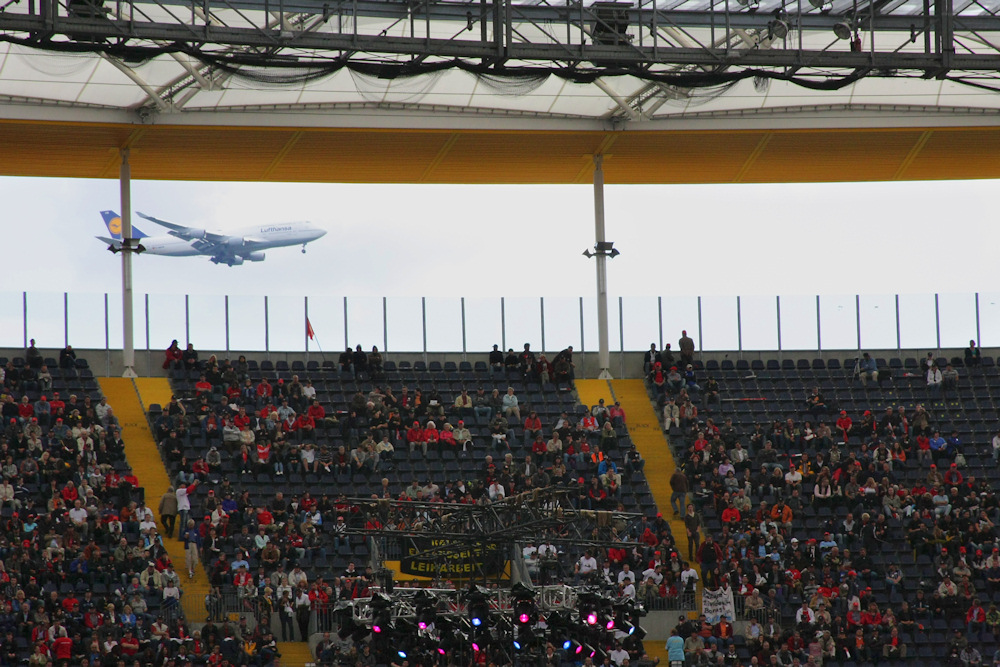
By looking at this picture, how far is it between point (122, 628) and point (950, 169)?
2714 centimetres

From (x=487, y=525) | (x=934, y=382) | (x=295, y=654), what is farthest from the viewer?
(x=934, y=382)

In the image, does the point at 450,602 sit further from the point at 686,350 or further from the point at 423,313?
the point at 423,313

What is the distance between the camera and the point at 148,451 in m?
35.6

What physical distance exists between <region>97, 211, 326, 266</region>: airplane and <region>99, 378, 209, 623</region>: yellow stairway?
112 feet

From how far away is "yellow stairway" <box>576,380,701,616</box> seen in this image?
1378 inches

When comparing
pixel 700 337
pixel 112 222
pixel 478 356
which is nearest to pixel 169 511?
pixel 478 356

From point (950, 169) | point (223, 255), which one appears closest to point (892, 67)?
point (950, 169)

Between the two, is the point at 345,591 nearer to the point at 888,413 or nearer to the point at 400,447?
the point at 400,447

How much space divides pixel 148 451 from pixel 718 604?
1429 centimetres

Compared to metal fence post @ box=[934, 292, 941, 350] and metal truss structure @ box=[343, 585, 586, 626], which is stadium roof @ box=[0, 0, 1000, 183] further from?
metal truss structure @ box=[343, 585, 586, 626]

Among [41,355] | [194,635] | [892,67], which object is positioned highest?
[892,67]

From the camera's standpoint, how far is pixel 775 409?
39219mm

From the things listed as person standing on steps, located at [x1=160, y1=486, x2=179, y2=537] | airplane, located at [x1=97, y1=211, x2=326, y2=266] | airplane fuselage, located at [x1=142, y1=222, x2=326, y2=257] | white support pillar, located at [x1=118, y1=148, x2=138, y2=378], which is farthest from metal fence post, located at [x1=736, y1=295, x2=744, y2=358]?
airplane fuselage, located at [x1=142, y1=222, x2=326, y2=257]

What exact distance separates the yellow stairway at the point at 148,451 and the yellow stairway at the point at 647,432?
34.9 ft
